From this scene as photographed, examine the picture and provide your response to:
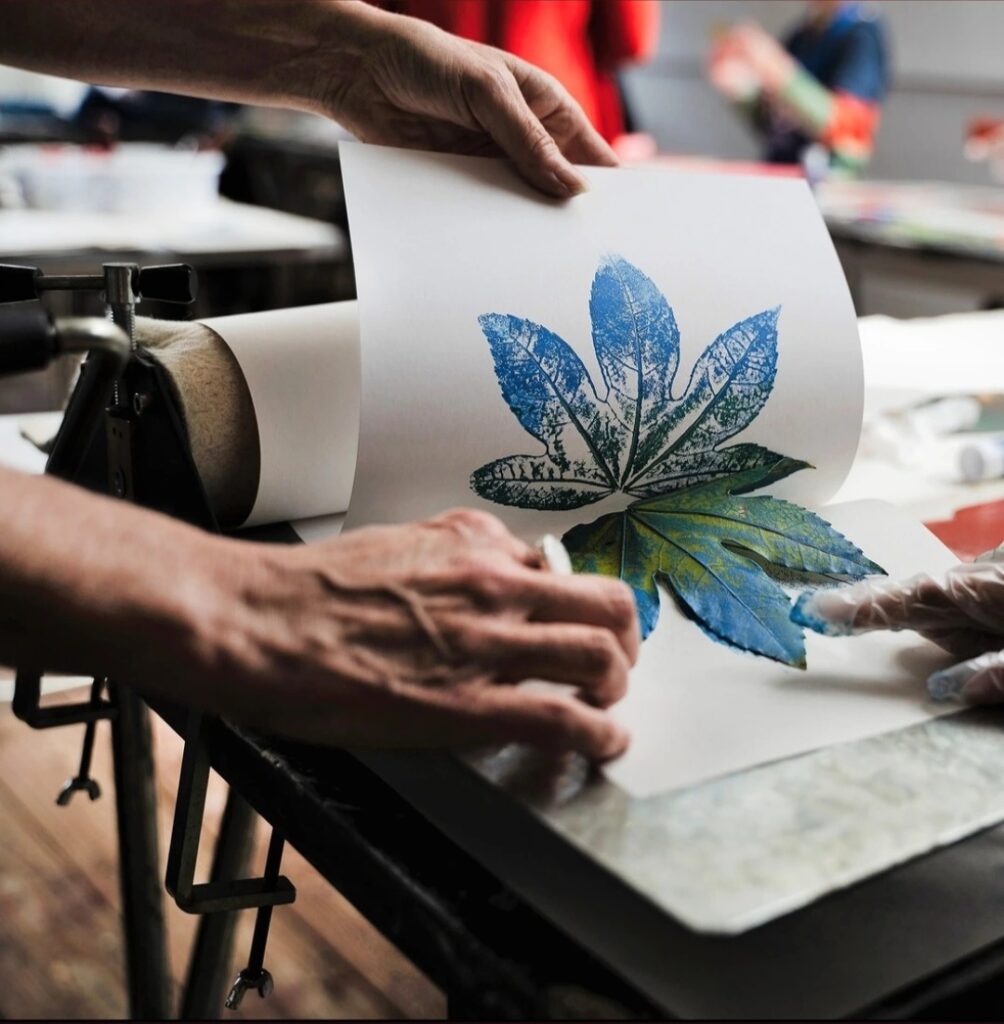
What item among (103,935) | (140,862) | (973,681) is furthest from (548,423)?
(103,935)

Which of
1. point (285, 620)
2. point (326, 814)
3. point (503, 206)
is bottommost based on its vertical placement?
point (326, 814)

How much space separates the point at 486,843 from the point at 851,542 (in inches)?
11.9

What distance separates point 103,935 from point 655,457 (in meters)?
1.14

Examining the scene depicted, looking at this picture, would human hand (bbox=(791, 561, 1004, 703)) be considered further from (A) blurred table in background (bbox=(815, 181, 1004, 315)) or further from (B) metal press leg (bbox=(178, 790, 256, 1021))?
(A) blurred table in background (bbox=(815, 181, 1004, 315))

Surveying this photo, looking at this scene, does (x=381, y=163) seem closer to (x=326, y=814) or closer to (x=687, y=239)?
(x=687, y=239)

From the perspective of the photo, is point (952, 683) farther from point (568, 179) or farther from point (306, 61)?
point (306, 61)

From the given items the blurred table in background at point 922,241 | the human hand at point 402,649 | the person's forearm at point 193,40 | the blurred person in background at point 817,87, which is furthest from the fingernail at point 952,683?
the blurred person in background at point 817,87

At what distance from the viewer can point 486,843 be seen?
473 mm

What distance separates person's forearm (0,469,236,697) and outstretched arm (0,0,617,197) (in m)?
0.48

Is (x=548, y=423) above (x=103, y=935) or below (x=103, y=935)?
above

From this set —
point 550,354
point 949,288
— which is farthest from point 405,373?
point 949,288

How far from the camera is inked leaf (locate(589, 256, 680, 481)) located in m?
0.68

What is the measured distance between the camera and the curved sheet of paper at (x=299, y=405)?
2.25 ft

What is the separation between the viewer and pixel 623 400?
69 cm
